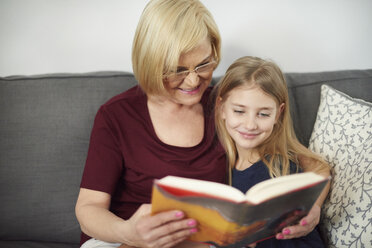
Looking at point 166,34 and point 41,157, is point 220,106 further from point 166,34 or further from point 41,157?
point 41,157

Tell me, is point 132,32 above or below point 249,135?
above

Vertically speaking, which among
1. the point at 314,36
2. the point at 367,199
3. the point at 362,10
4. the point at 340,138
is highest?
the point at 362,10

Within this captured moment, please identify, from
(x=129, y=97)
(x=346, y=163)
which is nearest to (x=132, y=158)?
(x=129, y=97)

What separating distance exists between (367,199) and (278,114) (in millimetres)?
416

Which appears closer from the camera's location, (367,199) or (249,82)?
(367,199)

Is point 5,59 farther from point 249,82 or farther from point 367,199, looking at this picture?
point 367,199

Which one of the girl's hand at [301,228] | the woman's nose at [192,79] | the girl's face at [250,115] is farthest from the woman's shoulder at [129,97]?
the girl's hand at [301,228]

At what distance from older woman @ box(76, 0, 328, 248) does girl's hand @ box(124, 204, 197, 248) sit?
0.22 feet

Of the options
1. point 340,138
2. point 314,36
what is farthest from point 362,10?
point 340,138

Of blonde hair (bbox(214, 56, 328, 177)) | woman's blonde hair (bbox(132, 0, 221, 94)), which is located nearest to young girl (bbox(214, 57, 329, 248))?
blonde hair (bbox(214, 56, 328, 177))

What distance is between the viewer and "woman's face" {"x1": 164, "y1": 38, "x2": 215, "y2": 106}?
1.09 meters

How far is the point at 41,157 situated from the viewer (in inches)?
54.0

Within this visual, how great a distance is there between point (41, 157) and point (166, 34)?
29.8 inches

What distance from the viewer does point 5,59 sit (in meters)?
1.71
